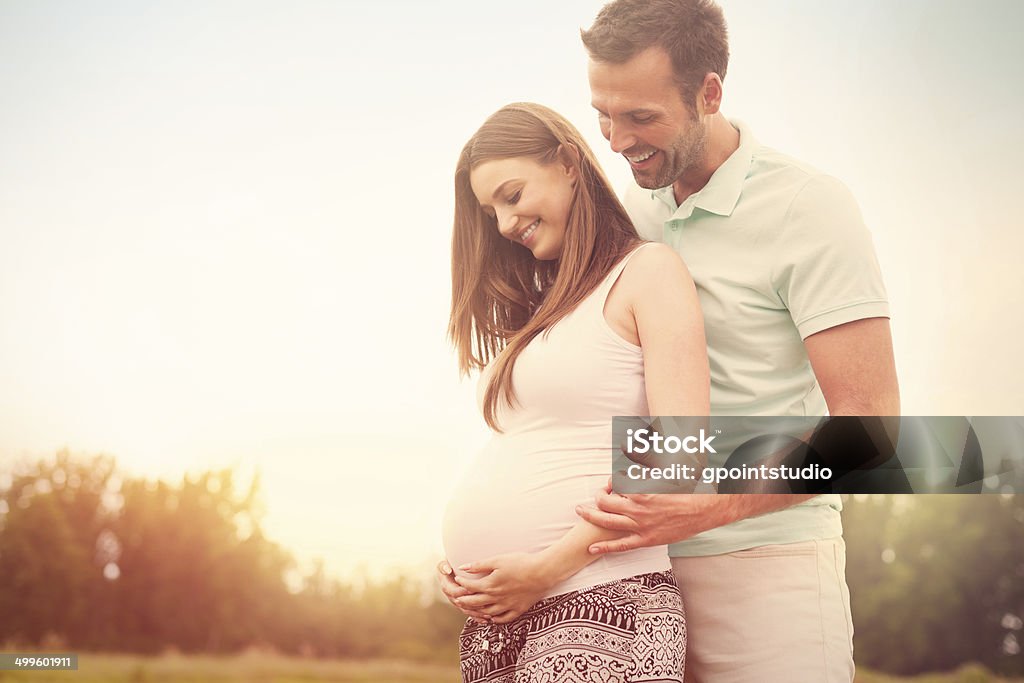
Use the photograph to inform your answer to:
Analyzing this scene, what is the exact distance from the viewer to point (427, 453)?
3.08 metres

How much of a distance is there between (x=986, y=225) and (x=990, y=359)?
356mm

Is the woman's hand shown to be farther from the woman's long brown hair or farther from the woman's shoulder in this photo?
the woman's shoulder

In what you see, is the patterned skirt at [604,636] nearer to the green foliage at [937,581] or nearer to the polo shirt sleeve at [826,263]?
the polo shirt sleeve at [826,263]

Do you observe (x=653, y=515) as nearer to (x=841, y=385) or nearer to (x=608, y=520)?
(x=608, y=520)

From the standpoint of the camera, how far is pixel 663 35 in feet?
4.81

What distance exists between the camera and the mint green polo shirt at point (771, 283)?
4.09 feet

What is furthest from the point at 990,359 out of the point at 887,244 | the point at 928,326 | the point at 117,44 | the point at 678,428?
the point at 117,44

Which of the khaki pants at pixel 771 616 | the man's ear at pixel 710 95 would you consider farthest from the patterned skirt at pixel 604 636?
the man's ear at pixel 710 95

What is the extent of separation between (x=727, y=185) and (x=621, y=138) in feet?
0.69

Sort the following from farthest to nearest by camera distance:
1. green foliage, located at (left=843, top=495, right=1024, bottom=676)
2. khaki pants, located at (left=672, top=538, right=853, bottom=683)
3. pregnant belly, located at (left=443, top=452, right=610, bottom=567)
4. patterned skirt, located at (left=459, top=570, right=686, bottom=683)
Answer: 1. green foliage, located at (left=843, top=495, right=1024, bottom=676)
2. khaki pants, located at (left=672, top=538, right=853, bottom=683)
3. pregnant belly, located at (left=443, top=452, right=610, bottom=567)
4. patterned skirt, located at (left=459, top=570, right=686, bottom=683)

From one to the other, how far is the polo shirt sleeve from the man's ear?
236mm

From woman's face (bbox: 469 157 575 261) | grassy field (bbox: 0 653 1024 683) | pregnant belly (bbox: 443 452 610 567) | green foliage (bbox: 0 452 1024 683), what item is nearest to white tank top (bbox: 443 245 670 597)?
pregnant belly (bbox: 443 452 610 567)

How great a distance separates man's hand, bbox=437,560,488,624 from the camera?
3.83ft

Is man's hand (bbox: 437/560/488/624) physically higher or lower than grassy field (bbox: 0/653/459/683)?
higher
